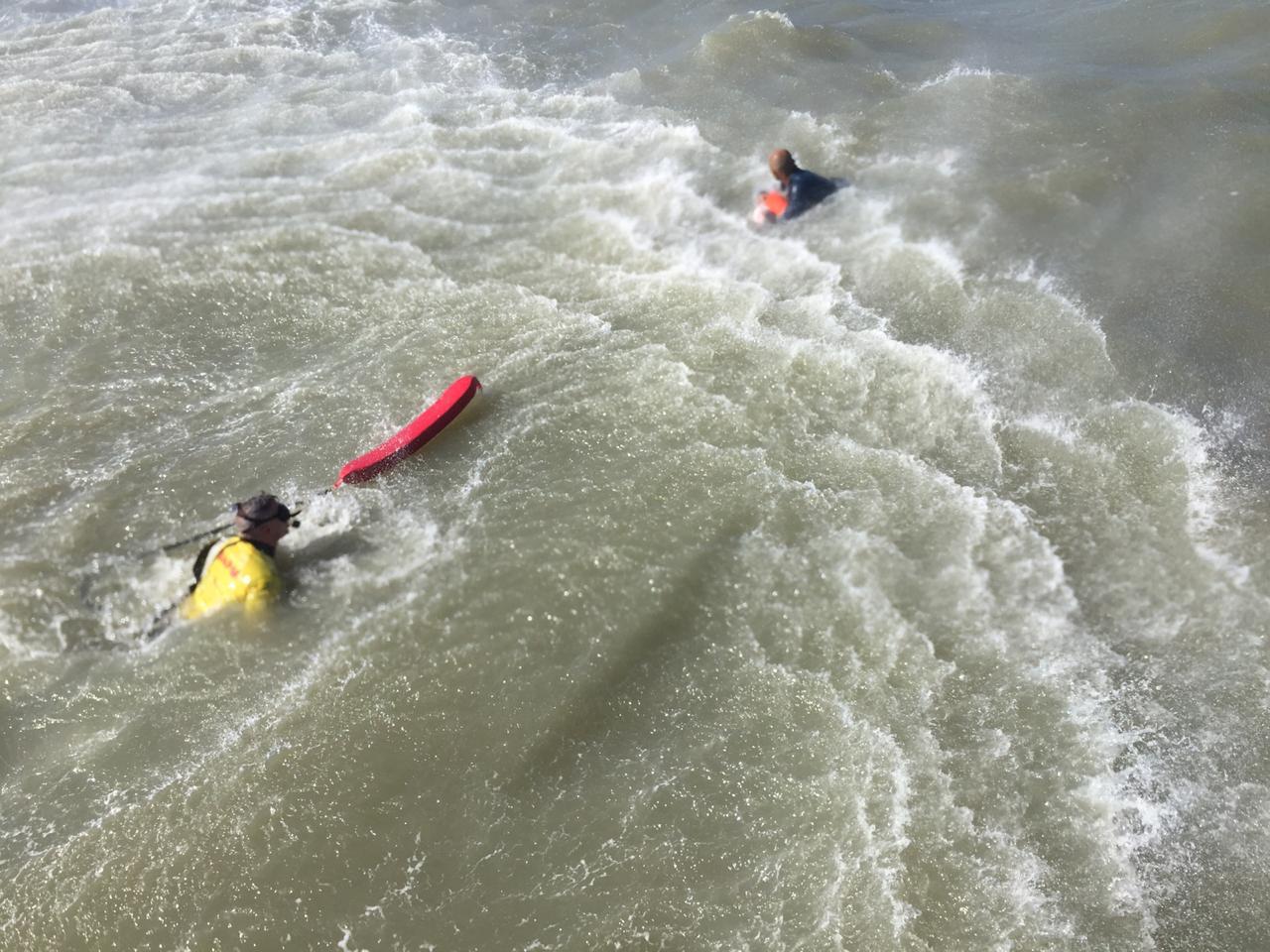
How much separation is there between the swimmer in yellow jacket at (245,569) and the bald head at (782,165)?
20.6ft

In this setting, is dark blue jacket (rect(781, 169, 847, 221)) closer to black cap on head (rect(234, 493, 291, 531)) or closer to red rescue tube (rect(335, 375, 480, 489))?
red rescue tube (rect(335, 375, 480, 489))

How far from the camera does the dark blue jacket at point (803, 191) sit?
9359 millimetres

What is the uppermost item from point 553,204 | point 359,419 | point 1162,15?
point 1162,15

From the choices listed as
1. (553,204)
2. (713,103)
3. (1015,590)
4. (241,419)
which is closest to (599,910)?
(1015,590)

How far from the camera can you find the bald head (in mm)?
9227

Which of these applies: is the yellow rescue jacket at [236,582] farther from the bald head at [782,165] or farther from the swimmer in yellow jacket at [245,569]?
the bald head at [782,165]

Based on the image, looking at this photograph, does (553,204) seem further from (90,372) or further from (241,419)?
(90,372)

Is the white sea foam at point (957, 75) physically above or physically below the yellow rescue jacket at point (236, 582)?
above

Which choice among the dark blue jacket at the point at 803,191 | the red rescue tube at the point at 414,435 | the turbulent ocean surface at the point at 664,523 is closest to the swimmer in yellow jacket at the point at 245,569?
the turbulent ocean surface at the point at 664,523

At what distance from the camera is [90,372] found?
26.1 ft

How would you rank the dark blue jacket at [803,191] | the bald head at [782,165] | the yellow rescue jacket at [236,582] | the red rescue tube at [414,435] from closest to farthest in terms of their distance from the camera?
the yellow rescue jacket at [236,582] < the red rescue tube at [414,435] < the bald head at [782,165] < the dark blue jacket at [803,191]

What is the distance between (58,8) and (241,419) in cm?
1454

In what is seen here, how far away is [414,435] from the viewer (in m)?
6.83

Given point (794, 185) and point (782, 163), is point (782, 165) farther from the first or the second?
point (794, 185)
